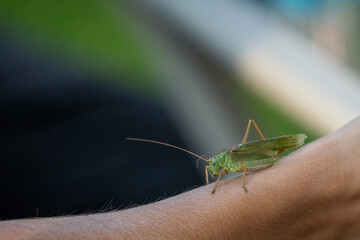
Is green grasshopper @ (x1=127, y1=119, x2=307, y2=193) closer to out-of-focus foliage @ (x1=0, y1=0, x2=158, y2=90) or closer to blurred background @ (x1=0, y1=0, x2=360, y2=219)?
blurred background @ (x1=0, y1=0, x2=360, y2=219)

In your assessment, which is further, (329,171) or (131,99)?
(131,99)

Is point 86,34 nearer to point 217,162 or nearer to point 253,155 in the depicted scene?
point 217,162

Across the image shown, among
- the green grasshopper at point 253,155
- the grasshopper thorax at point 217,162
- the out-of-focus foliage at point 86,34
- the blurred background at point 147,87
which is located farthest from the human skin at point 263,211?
the out-of-focus foliage at point 86,34

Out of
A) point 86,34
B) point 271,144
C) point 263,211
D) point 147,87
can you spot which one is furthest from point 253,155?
point 86,34

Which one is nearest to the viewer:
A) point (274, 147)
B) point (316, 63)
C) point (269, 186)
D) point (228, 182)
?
point (269, 186)

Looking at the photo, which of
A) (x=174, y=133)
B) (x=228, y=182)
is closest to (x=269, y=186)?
(x=228, y=182)

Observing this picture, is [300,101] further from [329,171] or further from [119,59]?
[329,171]

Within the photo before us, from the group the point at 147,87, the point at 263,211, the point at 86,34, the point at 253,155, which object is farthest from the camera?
the point at 147,87
